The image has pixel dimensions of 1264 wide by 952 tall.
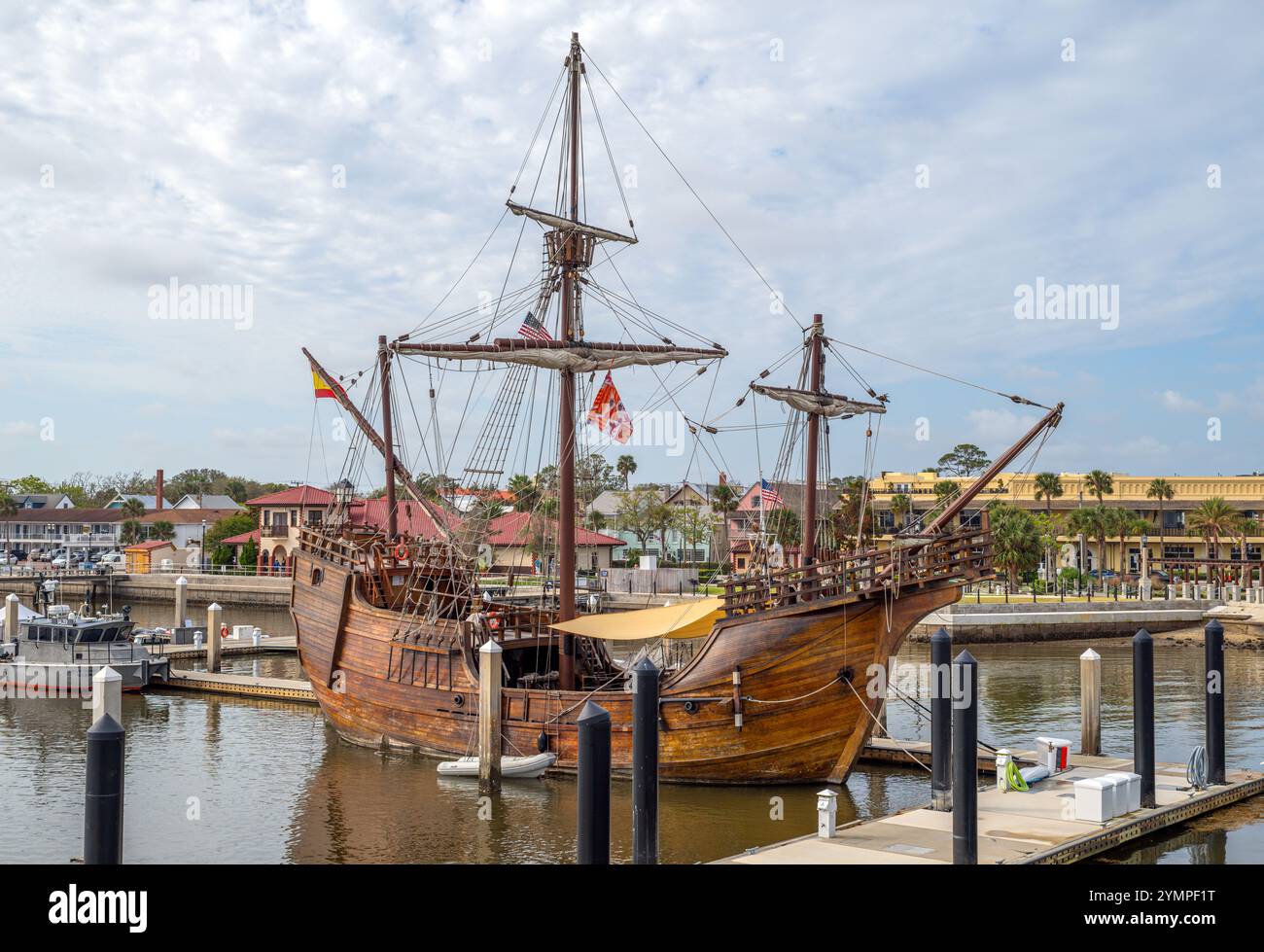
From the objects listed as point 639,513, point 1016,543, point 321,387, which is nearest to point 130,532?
point 639,513

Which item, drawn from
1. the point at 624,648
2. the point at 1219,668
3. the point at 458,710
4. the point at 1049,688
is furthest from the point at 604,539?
the point at 1219,668

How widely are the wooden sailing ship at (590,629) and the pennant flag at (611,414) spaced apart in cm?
53

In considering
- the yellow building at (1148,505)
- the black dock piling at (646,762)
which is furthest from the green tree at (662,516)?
the black dock piling at (646,762)

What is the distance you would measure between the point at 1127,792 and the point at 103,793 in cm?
1423

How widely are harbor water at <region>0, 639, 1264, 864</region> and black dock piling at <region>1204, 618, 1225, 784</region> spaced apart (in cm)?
77

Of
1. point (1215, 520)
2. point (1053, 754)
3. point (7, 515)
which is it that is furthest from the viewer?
point (7, 515)

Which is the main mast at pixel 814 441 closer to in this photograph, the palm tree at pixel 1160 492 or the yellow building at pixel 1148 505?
the yellow building at pixel 1148 505

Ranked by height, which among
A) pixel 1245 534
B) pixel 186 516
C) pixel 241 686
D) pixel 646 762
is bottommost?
pixel 241 686

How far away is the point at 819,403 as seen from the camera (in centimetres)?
2431

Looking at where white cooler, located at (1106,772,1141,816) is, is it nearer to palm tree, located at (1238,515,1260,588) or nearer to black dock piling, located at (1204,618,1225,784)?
black dock piling, located at (1204,618,1225,784)

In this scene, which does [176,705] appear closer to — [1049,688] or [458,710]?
[458,710]

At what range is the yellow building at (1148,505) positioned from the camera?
71.1 metres

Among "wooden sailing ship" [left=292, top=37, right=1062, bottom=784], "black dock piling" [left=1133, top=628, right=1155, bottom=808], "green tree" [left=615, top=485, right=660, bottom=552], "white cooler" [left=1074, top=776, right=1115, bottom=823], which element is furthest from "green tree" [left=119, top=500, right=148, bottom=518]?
"white cooler" [left=1074, top=776, right=1115, bottom=823]

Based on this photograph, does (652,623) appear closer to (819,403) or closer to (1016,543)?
(819,403)
